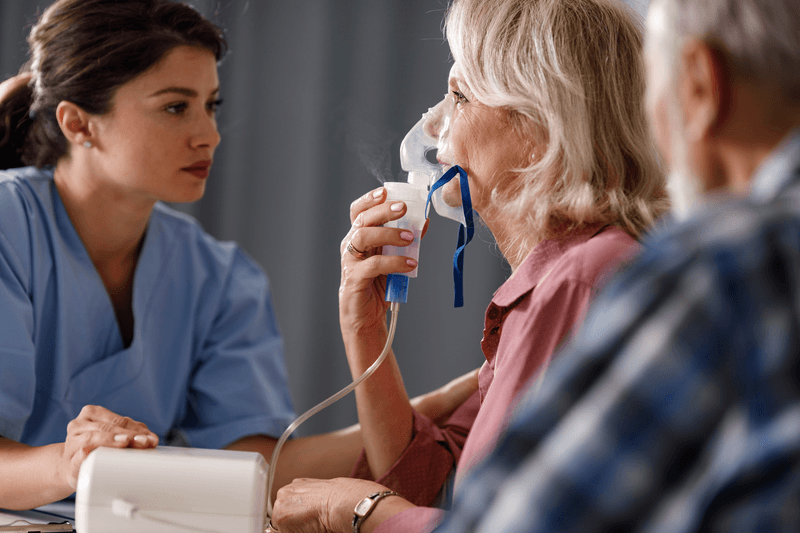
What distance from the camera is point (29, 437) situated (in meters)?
1.37

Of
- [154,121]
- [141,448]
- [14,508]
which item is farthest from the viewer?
[154,121]

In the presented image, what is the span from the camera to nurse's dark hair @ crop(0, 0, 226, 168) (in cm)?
148

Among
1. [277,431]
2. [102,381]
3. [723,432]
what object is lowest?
[277,431]

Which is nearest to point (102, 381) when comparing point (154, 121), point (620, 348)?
point (154, 121)

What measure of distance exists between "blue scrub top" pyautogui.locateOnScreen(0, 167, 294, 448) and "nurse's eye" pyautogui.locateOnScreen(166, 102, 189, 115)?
0.29m

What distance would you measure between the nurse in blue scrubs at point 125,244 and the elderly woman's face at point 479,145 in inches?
30.0

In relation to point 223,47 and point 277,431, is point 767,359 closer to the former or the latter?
point 277,431

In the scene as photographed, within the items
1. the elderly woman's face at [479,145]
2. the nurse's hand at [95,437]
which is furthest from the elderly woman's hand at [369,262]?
the nurse's hand at [95,437]

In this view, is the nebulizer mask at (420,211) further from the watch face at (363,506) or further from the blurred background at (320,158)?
the blurred background at (320,158)

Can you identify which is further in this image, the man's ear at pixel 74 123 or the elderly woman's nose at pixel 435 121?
the man's ear at pixel 74 123

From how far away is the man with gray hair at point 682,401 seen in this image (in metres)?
0.37

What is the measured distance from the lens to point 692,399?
0.38m

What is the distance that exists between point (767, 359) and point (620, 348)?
0.08 metres

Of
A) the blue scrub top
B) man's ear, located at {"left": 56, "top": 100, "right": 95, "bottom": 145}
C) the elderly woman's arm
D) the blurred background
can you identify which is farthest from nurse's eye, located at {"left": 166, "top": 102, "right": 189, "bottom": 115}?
the blurred background
